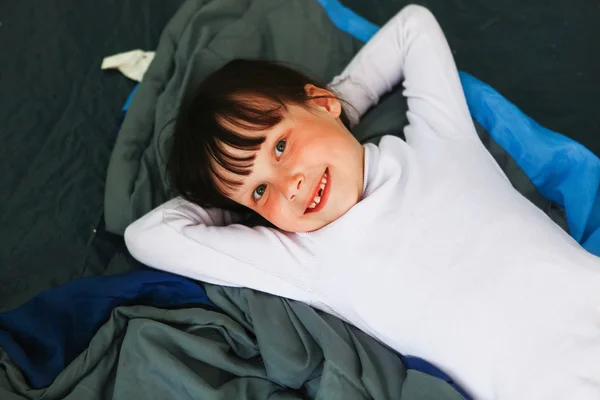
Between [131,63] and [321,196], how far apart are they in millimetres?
576

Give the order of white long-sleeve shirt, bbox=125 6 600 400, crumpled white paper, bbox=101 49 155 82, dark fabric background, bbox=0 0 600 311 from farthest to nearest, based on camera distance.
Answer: crumpled white paper, bbox=101 49 155 82 < dark fabric background, bbox=0 0 600 311 < white long-sleeve shirt, bbox=125 6 600 400

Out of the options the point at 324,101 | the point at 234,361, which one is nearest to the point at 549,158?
the point at 324,101

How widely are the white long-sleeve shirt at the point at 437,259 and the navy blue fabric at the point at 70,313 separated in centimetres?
4

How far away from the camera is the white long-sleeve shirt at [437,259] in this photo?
2.54ft

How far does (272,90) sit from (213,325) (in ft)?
1.31

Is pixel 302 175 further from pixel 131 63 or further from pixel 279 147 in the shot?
pixel 131 63

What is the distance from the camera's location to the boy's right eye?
36.1 inches

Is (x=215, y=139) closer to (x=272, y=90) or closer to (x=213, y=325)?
(x=272, y=90)

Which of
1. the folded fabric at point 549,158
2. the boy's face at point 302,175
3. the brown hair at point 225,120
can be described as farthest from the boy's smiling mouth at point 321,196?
the folded fabric at point 549,158

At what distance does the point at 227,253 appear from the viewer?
3.03 ft

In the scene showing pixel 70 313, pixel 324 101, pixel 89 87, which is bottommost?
pixel 70 313

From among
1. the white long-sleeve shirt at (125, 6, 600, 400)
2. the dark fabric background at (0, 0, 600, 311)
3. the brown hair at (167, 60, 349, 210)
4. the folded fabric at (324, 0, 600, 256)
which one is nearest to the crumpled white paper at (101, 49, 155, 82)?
the dark fabric background at (0, 0, 600, 311)

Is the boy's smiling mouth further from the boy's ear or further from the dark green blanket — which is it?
the dark green blanket

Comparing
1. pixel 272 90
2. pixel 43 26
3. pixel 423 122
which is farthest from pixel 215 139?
pixel 43 26
